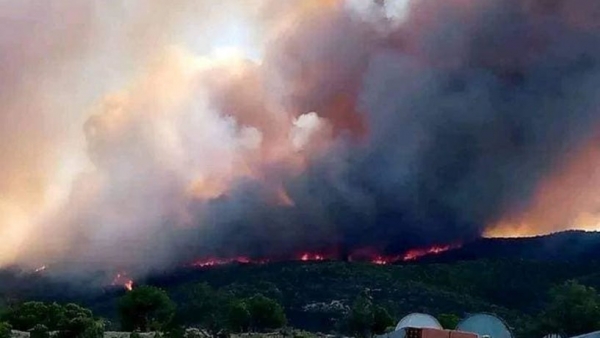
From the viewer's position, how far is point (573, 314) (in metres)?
50.9

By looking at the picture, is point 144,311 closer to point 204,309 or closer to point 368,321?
point 204,309

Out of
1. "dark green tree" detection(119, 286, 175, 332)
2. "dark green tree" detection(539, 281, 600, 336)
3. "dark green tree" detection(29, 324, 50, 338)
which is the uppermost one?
"dark green tree" detection(119, 286, 175, 332)

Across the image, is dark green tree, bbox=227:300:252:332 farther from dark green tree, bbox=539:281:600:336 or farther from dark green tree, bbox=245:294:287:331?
dark green tree, bbox=539:281:600:336

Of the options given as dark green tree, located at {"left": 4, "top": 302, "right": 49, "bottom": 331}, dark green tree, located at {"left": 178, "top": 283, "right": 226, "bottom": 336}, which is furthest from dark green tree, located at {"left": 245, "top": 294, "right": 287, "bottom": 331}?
dark green tree, located at {"left": 4, "top": 302, "right": 49, "bottom": 331}

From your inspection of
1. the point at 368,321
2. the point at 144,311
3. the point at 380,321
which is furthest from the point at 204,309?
the point at 380,321

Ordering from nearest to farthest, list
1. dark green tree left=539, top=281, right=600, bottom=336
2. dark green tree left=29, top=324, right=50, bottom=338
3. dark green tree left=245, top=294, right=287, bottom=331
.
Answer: dark green tree left=29, top=324, right=50, bottom=338 → dark green tree left=539, top=281, right=600, bottom=336 → dark green tree left=245, top=294, right=287, bottom=331

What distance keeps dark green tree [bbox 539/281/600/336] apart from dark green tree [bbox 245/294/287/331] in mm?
16053

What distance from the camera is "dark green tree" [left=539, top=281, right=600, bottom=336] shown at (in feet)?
164

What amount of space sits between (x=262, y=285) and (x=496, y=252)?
2443cm

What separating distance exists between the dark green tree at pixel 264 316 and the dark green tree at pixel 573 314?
1605 cm

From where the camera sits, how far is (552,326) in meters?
51.8

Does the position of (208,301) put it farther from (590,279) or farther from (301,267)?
(590,279)

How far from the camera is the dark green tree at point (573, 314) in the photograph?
4988 cm

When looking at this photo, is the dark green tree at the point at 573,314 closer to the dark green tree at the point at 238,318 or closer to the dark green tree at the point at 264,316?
the dark green tree at the point at 264,316
